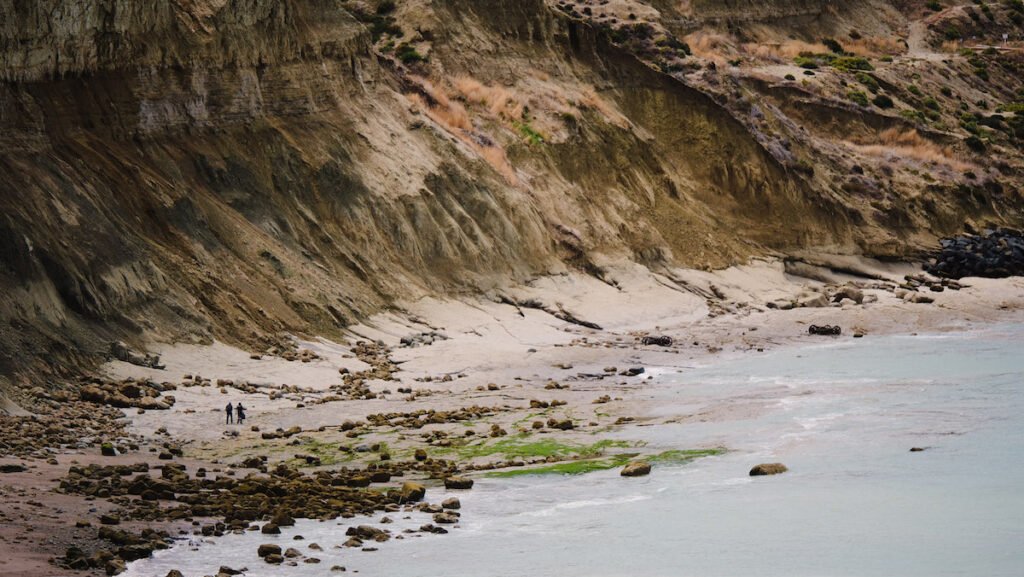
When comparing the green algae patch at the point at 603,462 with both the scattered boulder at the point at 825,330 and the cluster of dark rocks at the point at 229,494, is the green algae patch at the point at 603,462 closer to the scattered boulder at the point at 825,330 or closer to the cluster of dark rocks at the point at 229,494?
the cluster of dark rocks at the point at 229,494

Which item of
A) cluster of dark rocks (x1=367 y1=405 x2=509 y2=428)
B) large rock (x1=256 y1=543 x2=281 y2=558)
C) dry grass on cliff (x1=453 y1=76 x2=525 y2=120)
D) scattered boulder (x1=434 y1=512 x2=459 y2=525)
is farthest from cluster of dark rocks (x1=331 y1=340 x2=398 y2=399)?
dry grass on cliff (x1=453 y1=76 x2=525 y2=120)

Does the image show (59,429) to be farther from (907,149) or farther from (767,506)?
(907,149)

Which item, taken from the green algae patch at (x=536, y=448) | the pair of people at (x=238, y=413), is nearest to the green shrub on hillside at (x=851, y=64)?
the green algae patch at (x=536, y=448)

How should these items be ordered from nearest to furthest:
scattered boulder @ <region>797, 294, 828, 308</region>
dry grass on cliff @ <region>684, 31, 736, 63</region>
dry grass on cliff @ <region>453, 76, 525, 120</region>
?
scattered boulder @ <region>797, 294, 828, 308</region>
dry grass on cliff @ <region>453, 76, 525, 120</region>
dry grass on cliff @ <region>684, 31, 736, 63</region>

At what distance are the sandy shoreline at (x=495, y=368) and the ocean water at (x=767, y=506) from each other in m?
1.95

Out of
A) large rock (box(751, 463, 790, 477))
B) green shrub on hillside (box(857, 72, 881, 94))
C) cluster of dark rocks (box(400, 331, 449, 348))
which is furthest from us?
green shrub on hillside (box(857, 72, 881, 94))

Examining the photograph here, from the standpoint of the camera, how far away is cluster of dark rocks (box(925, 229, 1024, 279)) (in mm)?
59719

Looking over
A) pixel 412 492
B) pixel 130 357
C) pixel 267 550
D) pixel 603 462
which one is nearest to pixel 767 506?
pixel 603 462

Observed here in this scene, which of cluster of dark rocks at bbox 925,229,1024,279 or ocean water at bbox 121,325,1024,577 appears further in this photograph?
cluster of dark rocks at bbox 925,229,1024,279

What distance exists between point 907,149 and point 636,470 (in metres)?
45.4

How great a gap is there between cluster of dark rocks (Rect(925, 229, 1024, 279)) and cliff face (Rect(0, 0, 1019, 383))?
2.23m

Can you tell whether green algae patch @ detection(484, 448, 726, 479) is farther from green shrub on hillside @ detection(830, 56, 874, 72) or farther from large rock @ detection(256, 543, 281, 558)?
green shrub on hillside @ detection(830, 56, 874, 72)

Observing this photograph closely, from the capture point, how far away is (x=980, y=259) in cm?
6009

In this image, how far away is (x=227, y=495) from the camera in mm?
25406
